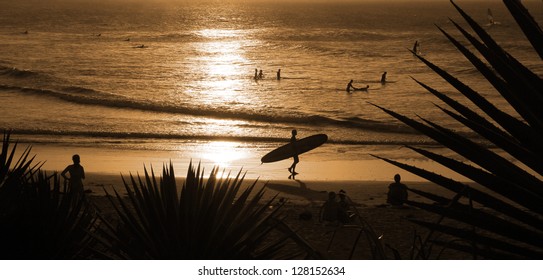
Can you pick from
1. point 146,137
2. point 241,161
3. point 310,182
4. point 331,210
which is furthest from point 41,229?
point 146,137

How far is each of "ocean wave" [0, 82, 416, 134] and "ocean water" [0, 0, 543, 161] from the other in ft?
0.17

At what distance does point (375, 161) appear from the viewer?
21484 millimetres

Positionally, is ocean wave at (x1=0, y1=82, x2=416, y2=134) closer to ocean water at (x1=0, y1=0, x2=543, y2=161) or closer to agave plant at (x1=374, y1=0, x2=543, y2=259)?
ocean water at (x1=0, y1=0, x2=543, y2=161)

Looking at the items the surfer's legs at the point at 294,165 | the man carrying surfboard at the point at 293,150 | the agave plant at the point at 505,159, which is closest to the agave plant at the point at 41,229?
the agave plant at the point at 505,159

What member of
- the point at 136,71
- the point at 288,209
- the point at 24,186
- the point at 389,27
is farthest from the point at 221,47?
the point at 24,186

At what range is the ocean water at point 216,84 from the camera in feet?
94.0

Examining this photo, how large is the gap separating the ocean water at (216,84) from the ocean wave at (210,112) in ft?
0.17

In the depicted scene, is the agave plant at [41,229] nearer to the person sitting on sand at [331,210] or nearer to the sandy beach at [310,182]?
the sandy beach at [310,182]

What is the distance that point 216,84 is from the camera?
4834cm

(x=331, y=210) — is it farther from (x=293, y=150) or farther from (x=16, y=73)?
(x=16, y=73)

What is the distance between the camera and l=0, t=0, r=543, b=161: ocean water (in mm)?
28656

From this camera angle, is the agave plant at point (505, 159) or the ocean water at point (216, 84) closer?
the agave plant at point (505, 159)

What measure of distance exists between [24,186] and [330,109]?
3251cm
